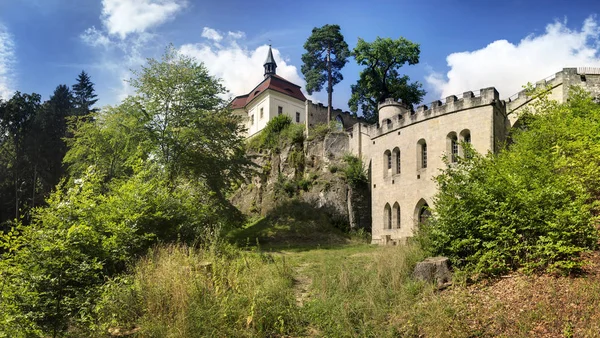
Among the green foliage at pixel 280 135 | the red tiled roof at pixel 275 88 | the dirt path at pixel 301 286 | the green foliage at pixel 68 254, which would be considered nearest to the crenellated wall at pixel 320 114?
the green foliage at pixel 280 135

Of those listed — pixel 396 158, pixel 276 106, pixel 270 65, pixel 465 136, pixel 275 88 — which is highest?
pixel 270 65

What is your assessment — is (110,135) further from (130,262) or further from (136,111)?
(130,262)

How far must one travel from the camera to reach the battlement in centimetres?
2128

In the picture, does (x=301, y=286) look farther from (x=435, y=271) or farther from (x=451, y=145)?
(x=451, y=145)

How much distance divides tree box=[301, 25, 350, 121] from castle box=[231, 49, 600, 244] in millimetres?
13430

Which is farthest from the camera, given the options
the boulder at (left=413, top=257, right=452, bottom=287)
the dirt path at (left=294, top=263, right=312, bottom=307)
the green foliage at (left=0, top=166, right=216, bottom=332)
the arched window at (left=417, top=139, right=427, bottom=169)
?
the arched window at (left=417, top=139, right=427, bottom=169)

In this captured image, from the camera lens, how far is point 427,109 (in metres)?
23.8

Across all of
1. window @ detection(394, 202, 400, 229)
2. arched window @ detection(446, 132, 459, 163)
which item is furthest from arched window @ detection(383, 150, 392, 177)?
arched window @ detection(446, 132, 459, 163)

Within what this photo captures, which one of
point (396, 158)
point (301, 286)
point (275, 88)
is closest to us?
point (301, 286)

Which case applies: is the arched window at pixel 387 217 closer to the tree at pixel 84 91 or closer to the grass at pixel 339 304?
the grass at pixel 339 304

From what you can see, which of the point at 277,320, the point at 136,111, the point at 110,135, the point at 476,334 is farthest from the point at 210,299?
the point at 110,135

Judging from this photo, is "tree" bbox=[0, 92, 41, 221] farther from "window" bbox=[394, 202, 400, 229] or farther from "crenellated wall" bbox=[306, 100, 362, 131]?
"window" bbox=[394, 202, 400, 229]

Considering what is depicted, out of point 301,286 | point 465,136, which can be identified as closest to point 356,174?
point 465,136

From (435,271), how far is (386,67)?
29.1 m
